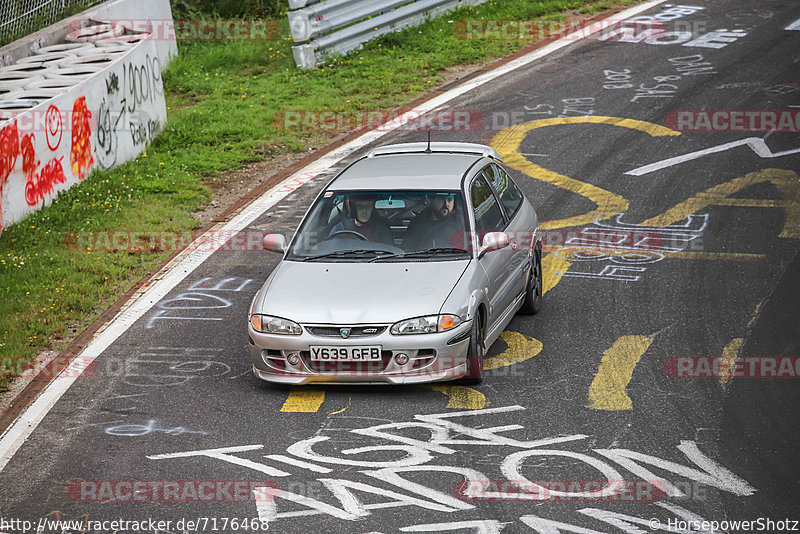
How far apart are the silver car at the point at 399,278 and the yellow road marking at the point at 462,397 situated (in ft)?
0.35

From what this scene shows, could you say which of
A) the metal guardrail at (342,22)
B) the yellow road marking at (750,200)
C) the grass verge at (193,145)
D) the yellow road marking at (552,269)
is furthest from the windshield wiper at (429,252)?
the metal guardrail at (342,22)

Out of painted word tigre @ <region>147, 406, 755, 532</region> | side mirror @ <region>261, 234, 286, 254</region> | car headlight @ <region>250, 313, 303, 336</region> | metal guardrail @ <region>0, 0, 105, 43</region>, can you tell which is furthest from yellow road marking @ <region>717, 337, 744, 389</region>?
metal guardrail @ <region>0, 0, 105, 43</region>

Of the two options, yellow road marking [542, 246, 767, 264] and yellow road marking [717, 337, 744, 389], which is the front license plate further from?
yellow road marking [542, 246, 767, 264]

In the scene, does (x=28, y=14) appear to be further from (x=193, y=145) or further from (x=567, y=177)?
(x=567, y=177)

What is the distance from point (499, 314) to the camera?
8.91m

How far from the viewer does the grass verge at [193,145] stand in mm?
10297

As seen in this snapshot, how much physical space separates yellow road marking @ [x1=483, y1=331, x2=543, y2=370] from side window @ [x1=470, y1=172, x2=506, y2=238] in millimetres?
992

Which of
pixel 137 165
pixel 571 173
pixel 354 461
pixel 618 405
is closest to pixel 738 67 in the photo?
pixel 571 173

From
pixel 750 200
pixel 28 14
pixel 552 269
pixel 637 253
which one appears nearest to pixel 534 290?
pixel 552 269

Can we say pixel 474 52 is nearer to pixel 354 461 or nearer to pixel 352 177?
pixel 352 177

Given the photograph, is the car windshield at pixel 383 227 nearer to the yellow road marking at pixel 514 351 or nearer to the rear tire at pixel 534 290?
the yellow road marking at pixel 514 351

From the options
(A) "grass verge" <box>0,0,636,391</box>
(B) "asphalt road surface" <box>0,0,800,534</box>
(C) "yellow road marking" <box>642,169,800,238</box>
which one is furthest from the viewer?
(C) "yellow road marking" <box>642,169,800,238</box>

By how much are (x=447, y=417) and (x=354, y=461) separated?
0.96m

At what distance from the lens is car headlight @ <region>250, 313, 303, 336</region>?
7.98m
